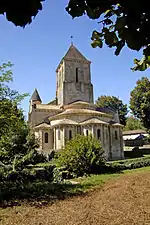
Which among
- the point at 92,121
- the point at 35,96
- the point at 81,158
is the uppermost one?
the point at 35,96

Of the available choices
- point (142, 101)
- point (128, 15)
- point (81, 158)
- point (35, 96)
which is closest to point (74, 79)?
point (35, 96)

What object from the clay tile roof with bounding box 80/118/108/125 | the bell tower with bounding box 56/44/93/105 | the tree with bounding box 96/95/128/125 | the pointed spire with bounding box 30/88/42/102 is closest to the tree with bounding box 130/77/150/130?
the bell tower with bounding box 56/44/93/105

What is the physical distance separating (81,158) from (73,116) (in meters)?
12.2

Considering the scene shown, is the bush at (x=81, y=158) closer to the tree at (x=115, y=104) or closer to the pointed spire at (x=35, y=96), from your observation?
the pointed spire at (x=35, y=96)

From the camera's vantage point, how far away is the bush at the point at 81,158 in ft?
62.4

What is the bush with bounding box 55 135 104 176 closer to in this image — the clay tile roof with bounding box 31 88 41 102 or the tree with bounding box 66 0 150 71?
the tree with bounding box 66 0 150 71

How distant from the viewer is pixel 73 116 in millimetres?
30844

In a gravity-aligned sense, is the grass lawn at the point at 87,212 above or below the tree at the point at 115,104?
below

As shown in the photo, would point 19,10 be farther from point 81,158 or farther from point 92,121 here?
point 92,121

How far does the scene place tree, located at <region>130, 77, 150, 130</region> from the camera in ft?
116

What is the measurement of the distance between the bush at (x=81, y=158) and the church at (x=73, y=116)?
12.2 ft

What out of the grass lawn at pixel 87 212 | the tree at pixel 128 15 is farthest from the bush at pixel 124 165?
the tree at pixel 128 15

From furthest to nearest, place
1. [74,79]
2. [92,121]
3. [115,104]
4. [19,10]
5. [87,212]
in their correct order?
[115,104] < [74,79] < [92,121] < [87,212] < [19,10]

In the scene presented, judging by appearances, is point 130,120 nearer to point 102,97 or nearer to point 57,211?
point 102,97
